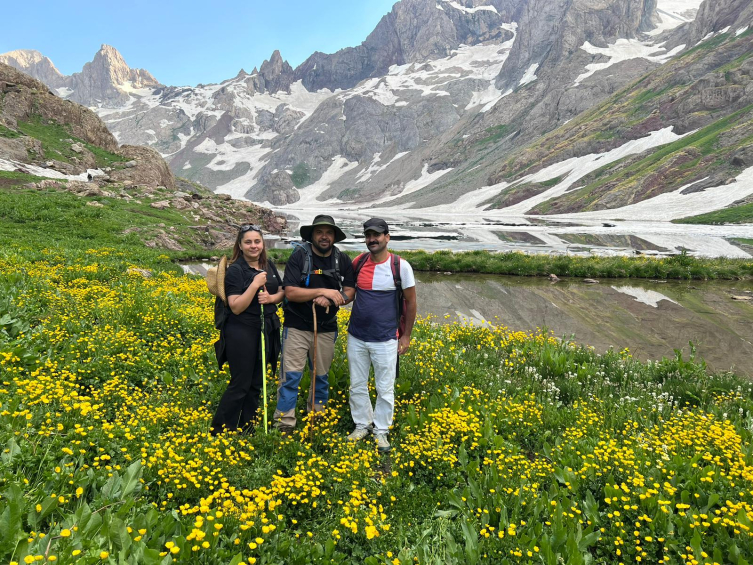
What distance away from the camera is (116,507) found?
3945 millimetres

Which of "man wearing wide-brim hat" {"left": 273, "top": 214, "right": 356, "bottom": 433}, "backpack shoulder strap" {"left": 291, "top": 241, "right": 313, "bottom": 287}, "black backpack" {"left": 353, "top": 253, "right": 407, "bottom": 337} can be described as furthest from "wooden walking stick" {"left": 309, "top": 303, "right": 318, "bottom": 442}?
"black backpack" {"left": 353, "top": 253, "right": 407, "bottom": 337}

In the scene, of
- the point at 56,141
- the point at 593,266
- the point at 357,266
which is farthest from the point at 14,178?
the point at 593,266

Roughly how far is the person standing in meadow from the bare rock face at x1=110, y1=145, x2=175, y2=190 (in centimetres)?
5488

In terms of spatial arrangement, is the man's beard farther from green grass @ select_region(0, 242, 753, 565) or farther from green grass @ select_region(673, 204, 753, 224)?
green grass @ select_region(673, 204, 753, 224)

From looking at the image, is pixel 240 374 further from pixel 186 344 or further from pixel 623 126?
pixel 623 126

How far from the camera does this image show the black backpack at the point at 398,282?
20.0 feet

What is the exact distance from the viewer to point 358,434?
6.21m

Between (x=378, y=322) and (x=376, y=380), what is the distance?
0.99m

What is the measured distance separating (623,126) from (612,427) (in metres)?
186

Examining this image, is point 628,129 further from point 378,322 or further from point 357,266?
point 378,322

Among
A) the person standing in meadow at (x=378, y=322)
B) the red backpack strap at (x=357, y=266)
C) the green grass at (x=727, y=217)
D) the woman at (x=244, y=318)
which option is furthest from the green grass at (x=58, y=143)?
the green grass at (x=727, y=217)

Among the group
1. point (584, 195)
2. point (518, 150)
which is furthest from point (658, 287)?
point (518, 150)

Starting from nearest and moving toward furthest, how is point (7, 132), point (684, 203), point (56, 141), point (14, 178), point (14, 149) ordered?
point (14, 178)
point (14, 149)
point (7, 132)
point (56, 141)
point (684, 203)

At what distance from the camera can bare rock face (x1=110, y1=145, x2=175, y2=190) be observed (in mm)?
52812
